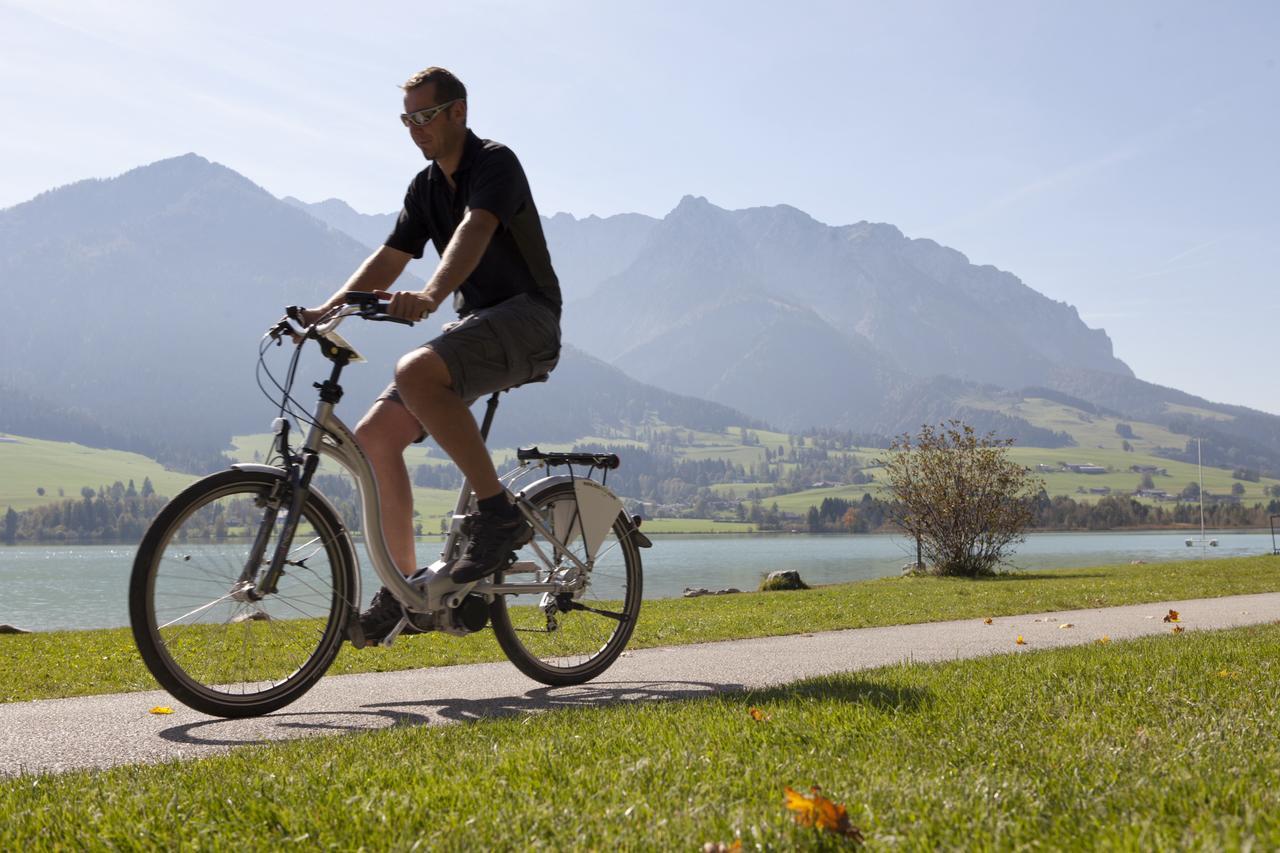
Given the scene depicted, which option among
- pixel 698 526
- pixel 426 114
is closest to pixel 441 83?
pixel 426 114

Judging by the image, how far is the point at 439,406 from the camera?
181 inches

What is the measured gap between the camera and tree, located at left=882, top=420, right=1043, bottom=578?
30.7 metres

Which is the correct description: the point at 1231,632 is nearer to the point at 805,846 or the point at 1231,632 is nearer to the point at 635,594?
the point at 635,594

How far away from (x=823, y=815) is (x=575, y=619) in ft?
11.1

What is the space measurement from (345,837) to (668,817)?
718mm

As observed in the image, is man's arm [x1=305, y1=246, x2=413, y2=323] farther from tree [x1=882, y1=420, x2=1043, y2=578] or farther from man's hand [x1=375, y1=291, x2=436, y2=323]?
tree [x1=882, y1=420, x2=1043, y2=578]

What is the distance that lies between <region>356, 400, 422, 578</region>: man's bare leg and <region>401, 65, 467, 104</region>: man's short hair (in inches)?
56.0

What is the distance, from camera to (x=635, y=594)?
5859mm

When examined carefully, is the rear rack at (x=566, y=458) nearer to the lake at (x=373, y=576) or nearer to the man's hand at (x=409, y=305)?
the lake at (x=373, y=576)

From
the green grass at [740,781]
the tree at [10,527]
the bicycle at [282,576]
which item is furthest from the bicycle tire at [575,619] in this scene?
the tree at [10,527]

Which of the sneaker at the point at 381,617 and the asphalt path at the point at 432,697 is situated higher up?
the sneaker at the point at 381,617

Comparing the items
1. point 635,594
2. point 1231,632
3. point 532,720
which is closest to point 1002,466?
point 1231,632

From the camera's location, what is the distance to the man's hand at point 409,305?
432 centimetres

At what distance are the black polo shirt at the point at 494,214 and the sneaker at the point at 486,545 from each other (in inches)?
39.7
